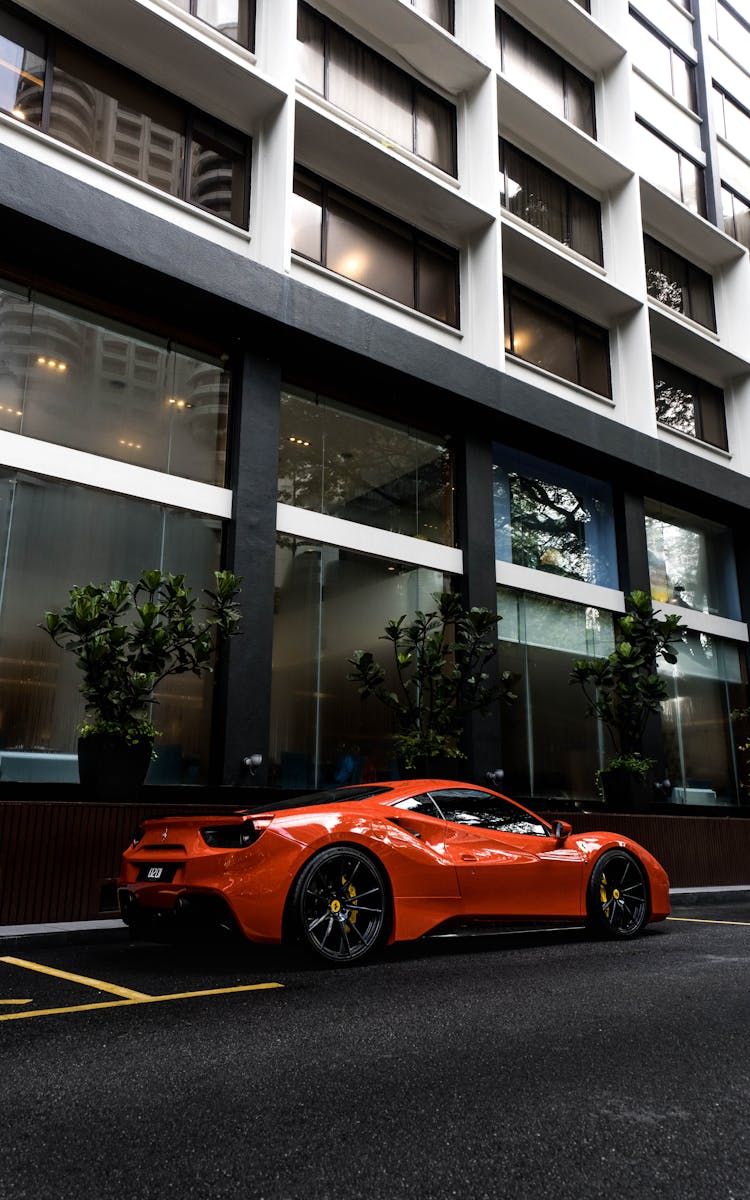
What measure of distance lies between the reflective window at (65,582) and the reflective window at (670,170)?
15763 mm

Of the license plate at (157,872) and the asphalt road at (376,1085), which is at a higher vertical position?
the license plate at (157,872)

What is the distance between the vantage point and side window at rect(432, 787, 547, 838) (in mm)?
6969

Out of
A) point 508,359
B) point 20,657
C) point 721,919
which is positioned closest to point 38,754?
point 20,657

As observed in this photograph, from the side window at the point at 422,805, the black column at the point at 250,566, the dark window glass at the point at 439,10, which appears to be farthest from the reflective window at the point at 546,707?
the dark window glass at the point at 439,10

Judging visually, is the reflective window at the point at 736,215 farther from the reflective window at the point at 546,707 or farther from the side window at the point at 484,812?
the side window at the point at 484,812

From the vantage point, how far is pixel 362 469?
1517cm

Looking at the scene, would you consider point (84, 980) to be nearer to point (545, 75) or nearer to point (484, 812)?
point (484, 812)

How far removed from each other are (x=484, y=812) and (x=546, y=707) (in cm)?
971

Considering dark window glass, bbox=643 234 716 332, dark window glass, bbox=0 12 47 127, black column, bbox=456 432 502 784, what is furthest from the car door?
dark window glass, bbox=643 234 716 332

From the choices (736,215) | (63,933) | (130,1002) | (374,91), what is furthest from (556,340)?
(130,1002)

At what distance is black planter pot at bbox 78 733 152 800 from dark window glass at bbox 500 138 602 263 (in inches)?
564

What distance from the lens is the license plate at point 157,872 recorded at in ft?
19.2

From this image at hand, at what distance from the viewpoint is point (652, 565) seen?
2019 cm

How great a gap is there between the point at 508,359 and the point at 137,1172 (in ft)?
54.8
